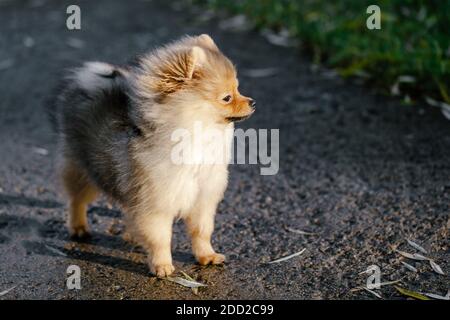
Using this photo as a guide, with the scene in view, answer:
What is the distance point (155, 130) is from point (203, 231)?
792 mm

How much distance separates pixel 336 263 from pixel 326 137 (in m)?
2.05

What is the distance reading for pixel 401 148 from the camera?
18.9 ft

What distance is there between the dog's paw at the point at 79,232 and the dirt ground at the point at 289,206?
0.07 meters

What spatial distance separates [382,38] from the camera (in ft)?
24.0

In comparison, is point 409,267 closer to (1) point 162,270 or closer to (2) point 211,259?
(2) point 211,259

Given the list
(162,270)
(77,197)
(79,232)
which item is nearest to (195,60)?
(162,270)

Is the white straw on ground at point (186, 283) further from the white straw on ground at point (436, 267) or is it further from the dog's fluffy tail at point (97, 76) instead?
the white straw on ground at point (436, 267)

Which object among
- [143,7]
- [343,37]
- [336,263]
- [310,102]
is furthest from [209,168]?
[143,7]

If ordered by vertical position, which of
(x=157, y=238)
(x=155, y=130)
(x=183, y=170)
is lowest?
(x=157, y=238)

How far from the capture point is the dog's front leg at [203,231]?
13.9 feet

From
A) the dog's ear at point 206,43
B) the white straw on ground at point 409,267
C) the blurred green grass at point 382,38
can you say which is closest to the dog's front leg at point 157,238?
the dog's ear at point 206,43

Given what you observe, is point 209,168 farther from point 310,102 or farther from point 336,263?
point 310,102
